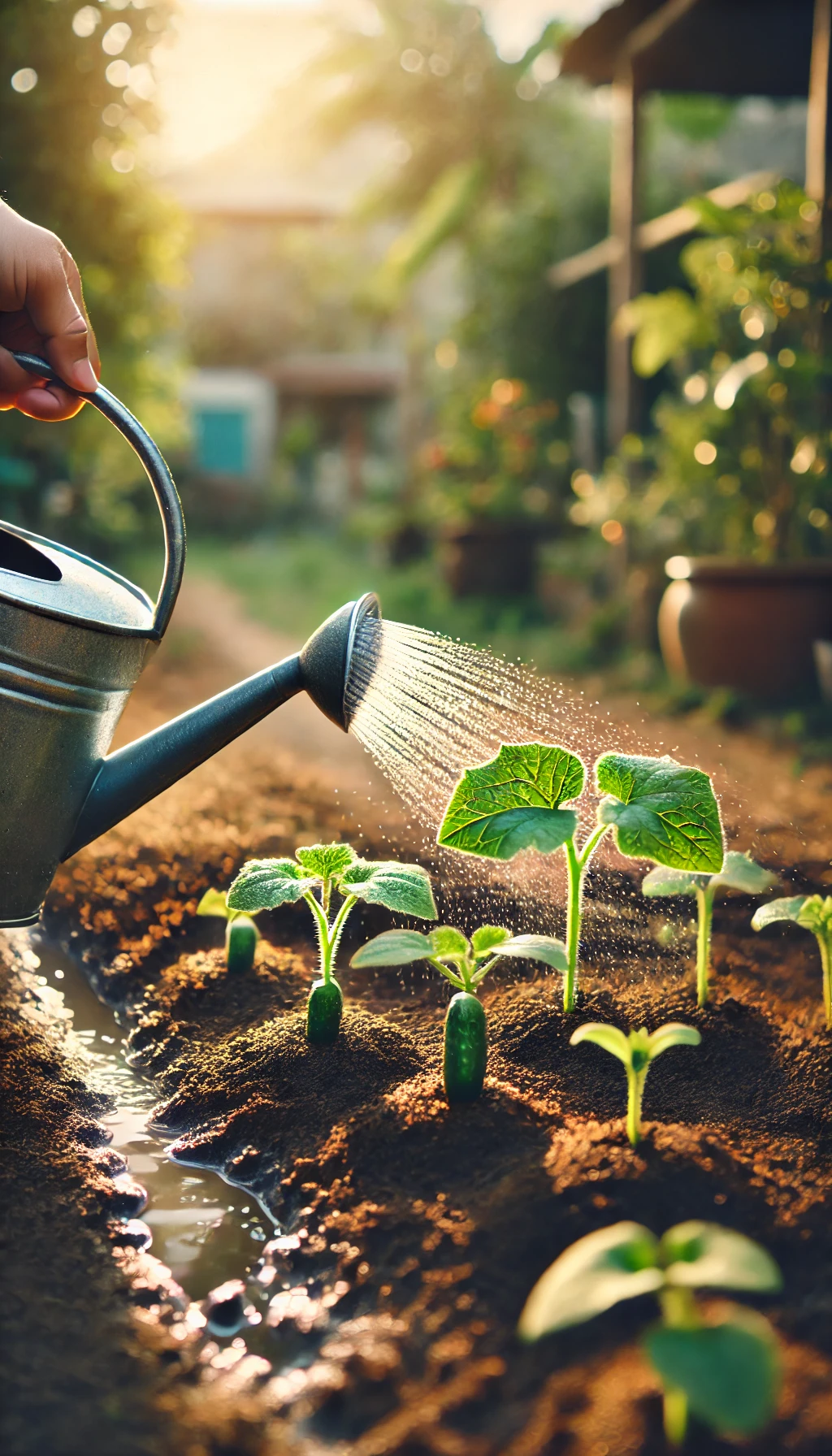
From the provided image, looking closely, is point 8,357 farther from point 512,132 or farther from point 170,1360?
point 512,132

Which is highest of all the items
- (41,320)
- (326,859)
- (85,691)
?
(41,320)

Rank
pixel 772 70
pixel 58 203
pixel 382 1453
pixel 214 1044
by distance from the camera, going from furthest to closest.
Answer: pixel 772 70, pixel 58 203, pixel 214 1044, pixel 382 1453

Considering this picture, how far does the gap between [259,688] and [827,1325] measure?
40.3 inches

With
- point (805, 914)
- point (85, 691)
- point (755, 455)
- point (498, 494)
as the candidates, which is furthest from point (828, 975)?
point (498, 494)

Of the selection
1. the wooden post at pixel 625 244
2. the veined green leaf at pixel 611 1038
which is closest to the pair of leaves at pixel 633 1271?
the veined green leaf at pixel 611 1038

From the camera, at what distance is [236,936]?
1.92 meters

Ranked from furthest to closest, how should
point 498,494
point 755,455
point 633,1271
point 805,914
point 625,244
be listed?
point 498,494
point 625,244
point 755,455
point 805,914
point 633,1271

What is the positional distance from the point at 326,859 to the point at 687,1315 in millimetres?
830

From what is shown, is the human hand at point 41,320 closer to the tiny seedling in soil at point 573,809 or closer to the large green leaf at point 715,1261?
the tiny seedling in soil at point 573,809

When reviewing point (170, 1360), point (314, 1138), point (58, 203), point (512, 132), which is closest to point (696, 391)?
point (58, 203)

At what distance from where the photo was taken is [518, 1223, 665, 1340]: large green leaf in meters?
0.87

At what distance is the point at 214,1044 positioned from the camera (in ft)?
5.70

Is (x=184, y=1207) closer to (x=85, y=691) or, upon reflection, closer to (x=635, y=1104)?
(x=635, y=1104)

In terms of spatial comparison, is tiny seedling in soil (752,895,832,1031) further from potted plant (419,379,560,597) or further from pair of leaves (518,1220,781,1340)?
potted plant (419,379,560,597)
